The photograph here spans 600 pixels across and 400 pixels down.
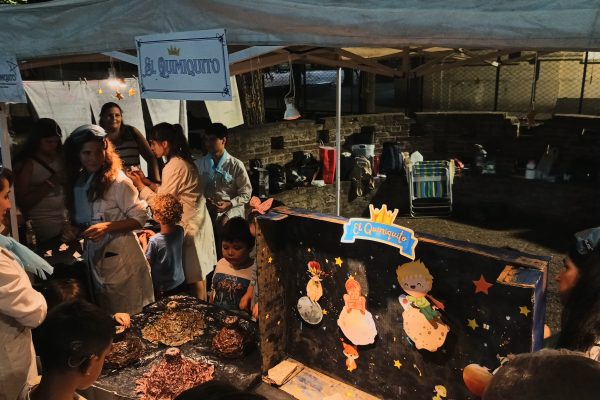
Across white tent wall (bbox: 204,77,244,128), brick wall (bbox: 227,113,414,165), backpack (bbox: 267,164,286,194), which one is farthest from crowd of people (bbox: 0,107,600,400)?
backpack (bbox: 267,164,286,194)

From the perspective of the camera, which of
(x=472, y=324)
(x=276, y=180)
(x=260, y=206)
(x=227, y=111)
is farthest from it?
(x=276, y=180)

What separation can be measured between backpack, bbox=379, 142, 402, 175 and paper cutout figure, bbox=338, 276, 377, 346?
331 inches

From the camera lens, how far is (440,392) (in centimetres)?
213

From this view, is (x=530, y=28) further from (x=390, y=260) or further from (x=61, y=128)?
(x=61, y=128)

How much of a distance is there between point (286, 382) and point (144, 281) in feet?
5.94

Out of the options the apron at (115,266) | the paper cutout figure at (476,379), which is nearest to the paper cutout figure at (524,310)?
the paper cutout figure at (476,379)

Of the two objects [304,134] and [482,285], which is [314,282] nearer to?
[482,285]

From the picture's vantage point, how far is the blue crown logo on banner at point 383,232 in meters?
2.08

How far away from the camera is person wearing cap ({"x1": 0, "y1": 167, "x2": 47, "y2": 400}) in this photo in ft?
7.75

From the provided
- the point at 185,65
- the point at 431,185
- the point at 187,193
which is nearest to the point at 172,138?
the point at 187,193

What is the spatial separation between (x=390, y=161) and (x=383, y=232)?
8.60m

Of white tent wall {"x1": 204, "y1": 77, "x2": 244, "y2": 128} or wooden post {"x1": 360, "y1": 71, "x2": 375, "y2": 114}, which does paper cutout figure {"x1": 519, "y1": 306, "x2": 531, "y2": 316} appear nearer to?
white tent wall {"x1": 204, "y1": 77, "x2": 244, "y2": 128}

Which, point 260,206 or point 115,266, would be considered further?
point 115,266

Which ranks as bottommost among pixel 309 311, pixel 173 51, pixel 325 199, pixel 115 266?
pixel 325 199
